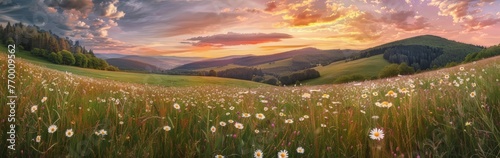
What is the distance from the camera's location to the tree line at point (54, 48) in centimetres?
1083

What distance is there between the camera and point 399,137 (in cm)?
306

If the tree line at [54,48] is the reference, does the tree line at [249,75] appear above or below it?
below

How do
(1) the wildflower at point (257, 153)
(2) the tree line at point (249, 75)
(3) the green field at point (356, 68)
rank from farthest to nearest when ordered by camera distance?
(3) the green field at point (356, 68) → (2) the tree line at point (249, 75) → (1) the wildflower at point (257, 153)

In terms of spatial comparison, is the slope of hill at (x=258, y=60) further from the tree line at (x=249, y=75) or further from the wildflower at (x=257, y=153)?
the wildflower at (x=257, y=153)

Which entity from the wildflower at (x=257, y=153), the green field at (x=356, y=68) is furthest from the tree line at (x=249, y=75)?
the green field at (x=356, y=68)

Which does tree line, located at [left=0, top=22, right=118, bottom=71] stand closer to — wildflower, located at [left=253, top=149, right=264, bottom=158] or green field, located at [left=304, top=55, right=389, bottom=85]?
wildflower, located at [left=253, top=149, right=264, bottom=158]

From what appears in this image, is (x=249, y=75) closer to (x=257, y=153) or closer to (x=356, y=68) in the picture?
(x=257, y=153)

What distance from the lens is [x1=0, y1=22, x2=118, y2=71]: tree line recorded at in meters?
10.8

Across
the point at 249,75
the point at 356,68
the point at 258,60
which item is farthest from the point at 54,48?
the point at 356,68

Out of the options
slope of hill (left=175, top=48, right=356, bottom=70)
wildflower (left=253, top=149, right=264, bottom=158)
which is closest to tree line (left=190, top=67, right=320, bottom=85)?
slope of hill (left=175, top=48, right=356, bottom=70)

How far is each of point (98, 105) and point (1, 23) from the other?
4.44 meters

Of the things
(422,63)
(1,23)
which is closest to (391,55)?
(422,63)

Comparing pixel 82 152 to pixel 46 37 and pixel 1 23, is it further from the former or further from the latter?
pixel 46 37

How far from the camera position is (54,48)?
13.0 meters
